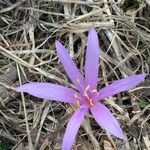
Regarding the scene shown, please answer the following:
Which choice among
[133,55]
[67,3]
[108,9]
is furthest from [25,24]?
[133,55]

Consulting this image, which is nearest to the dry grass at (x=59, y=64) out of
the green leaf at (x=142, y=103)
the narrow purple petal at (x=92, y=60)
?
the green leaf at (x=142, y=103)

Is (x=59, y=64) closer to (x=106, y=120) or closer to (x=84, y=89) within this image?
(x=84, y=89)

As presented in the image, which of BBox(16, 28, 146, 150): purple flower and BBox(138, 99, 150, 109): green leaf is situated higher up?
BBox(16, 28, 146, 150): purple flower

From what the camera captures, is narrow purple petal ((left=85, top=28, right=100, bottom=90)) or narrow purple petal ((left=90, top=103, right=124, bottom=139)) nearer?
narrow purple petal ((left=90, top=103, right=124, bottom=139))

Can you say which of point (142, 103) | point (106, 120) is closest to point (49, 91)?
point (106, 120)

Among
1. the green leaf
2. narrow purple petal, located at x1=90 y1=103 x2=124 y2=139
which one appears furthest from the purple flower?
the green leaf

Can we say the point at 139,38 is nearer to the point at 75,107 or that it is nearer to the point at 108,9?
the point at 108,9

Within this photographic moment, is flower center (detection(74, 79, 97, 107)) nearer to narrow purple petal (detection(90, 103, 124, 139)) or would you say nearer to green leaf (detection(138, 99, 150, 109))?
narrow purple petal (detection(90, 103, 124, 139))
